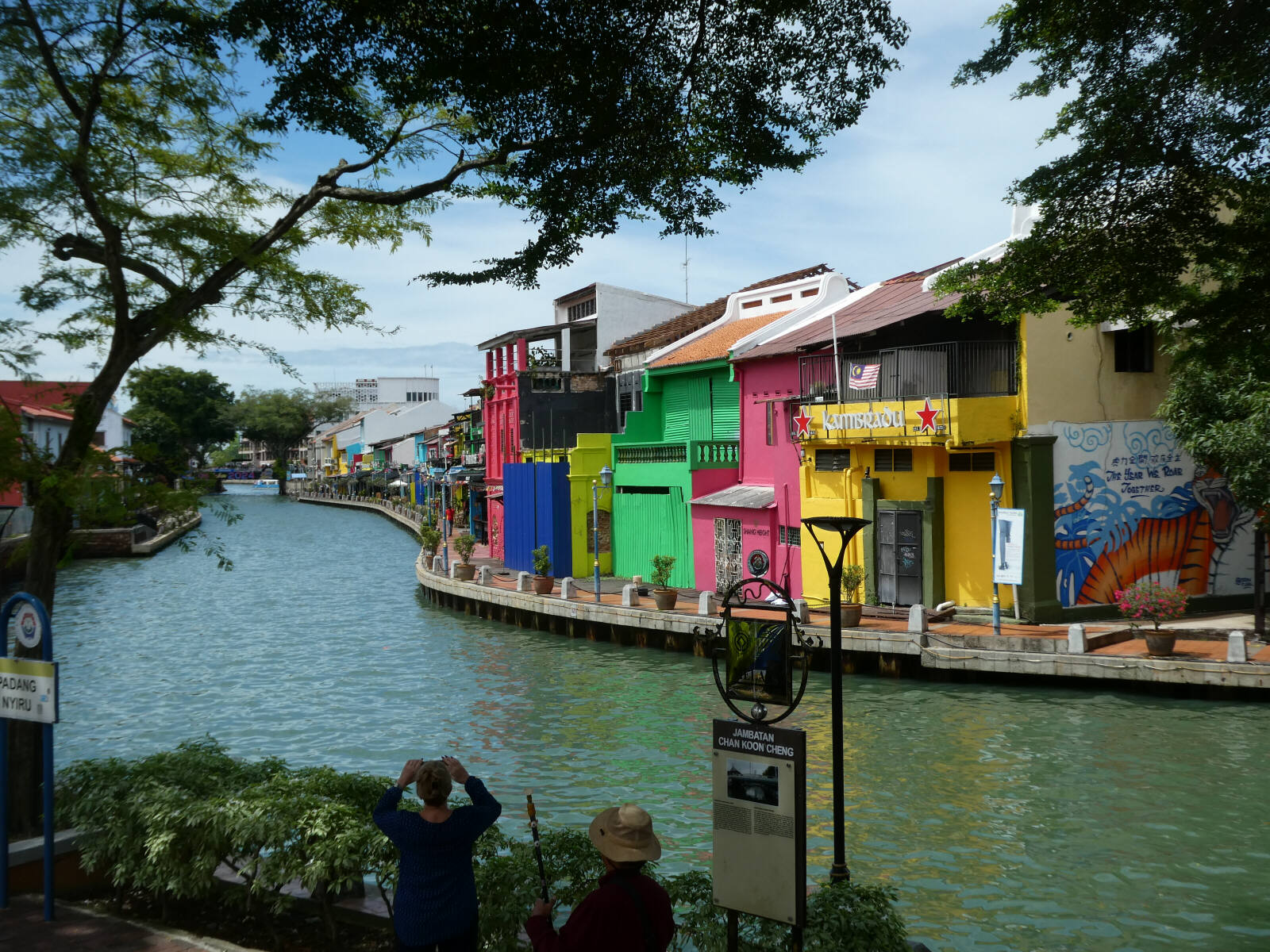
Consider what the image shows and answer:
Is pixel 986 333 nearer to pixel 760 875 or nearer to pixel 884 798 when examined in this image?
pixel 884 798

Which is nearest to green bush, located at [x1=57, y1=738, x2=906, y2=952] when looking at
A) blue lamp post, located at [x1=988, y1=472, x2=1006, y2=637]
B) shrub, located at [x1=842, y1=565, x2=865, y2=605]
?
blue lamp post, located at [x1=988, y1=472, x2=1006, y2=637]

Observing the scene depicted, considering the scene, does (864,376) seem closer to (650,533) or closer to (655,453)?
(655,453)

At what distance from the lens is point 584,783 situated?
13750mm

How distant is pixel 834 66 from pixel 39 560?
777cm

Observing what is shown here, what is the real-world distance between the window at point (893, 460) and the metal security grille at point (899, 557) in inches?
36.5

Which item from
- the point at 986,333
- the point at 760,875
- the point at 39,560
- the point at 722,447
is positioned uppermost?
the point at 986,333

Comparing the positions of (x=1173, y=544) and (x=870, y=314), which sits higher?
(x=870, y=314)

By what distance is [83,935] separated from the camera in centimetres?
639

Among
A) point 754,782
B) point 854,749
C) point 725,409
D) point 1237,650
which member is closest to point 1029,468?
point 1237,650

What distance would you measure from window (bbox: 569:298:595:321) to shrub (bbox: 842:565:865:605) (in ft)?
74.1

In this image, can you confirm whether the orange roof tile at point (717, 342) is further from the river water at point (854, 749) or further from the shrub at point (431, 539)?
the shrub at point (431, 539)

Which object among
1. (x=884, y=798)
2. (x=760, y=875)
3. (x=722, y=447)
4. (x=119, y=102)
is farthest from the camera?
(x=722, y=447)

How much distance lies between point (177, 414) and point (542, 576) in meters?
68.1

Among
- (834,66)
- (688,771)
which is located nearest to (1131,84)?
(834,66)
